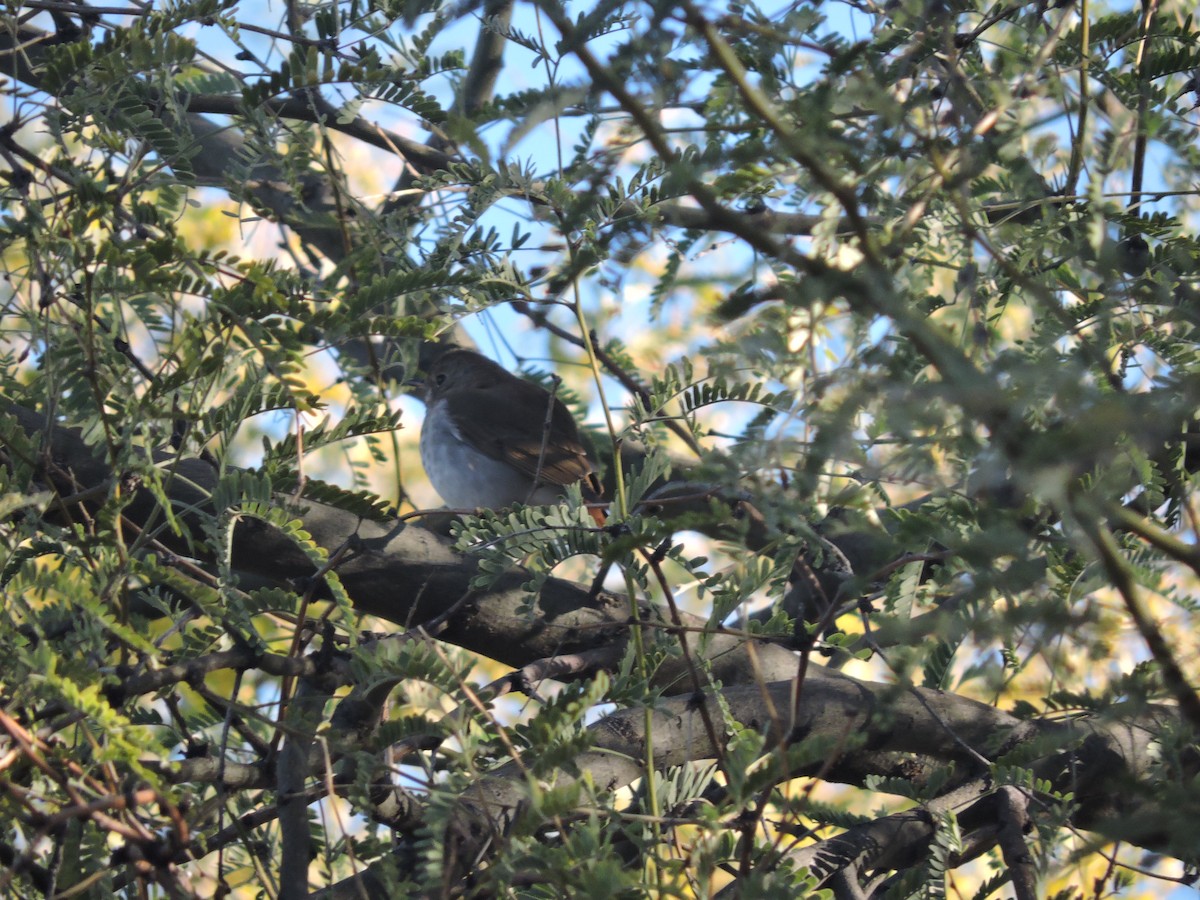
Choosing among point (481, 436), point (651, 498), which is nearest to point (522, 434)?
point (481, 436)

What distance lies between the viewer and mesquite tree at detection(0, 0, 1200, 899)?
4.43 ft

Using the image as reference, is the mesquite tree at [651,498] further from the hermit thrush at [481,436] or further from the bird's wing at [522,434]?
the hermit thrush at [481,436]

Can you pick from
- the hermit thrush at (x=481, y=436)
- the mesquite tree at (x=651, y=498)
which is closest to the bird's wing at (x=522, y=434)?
the hermit thrush at (x=481, y=436)

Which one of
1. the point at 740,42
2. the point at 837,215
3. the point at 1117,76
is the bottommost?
the point at 837,215

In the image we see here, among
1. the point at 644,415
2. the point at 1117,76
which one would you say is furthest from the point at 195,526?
the point at 1117,76

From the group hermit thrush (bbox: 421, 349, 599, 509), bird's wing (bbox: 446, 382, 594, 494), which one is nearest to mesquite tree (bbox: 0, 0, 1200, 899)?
Result: bird's wing (bbox: 446, 382, 594, 494)

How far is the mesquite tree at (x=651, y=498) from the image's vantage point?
1.35 m

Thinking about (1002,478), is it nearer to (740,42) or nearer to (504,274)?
(740,42)

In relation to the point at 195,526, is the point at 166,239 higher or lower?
higher

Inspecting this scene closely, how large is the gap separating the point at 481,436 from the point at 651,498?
3.58m

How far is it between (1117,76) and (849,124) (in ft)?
3.42

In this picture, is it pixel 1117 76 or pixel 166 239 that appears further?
pixel 1117 76

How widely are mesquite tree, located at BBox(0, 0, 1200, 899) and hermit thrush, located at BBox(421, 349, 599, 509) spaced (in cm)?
258

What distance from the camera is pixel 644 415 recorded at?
2477 mm
